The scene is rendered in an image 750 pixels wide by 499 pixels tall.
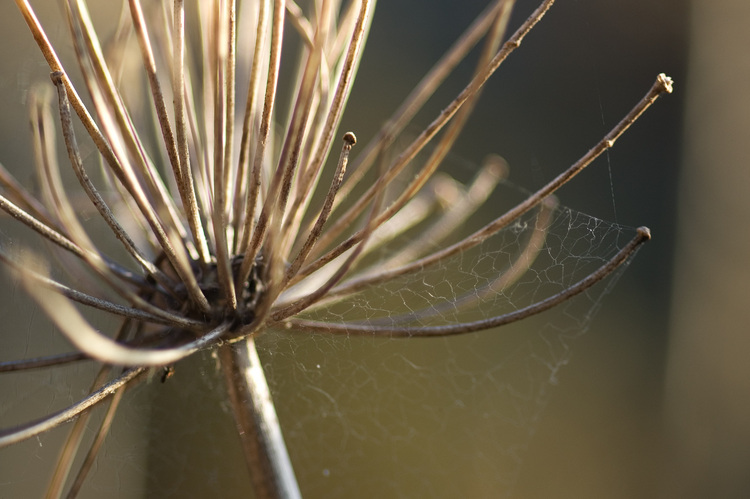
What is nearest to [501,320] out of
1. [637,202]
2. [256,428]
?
[256,428]

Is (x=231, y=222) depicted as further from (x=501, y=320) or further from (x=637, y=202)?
(x=637, y=202)

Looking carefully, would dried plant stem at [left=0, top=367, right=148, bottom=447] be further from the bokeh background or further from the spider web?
the bokeh background

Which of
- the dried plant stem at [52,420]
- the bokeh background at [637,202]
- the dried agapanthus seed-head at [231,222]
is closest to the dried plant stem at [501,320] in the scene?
the dried agapanthus seed-head at [231,222]

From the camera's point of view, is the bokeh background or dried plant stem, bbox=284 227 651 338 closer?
dried plant stem, bbox=284 227 651 338

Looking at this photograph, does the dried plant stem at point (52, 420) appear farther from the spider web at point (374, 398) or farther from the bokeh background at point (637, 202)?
the bokeh background at point (637, 202)

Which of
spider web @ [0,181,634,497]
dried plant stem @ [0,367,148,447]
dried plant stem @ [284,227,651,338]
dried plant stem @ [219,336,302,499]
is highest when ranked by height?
dried plant stem @ [284,227,651,338]

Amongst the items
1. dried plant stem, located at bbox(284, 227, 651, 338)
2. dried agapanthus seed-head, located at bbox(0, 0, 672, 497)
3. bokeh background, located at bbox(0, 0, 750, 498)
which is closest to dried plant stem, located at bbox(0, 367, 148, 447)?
dried agapanthus seed-head, located at bbox(0, 0, 672, 497)

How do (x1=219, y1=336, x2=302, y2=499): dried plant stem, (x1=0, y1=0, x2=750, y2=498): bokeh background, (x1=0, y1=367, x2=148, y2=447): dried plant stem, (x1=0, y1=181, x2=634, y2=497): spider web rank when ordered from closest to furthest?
(x1=0, y1=367, x2=148, y2=447): dried plant stem < (x1=219, y1=336, x2=302, y2=499): dried plant stem < (x1=0, y1=181, x2=634, y2=497): spider web < (x1=0, y1=0, x2=750, y2=498): bokeh background
